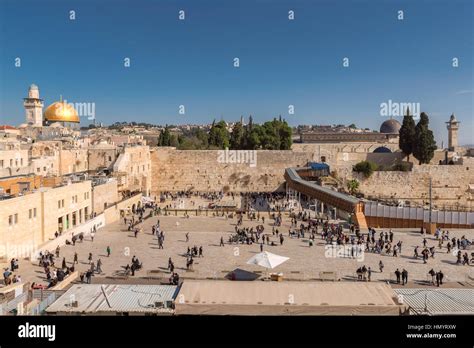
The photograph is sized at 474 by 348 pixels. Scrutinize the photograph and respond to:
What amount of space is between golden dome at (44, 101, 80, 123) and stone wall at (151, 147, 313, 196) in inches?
524

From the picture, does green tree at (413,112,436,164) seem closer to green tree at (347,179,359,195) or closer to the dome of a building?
green tree at (347,179,359,195)

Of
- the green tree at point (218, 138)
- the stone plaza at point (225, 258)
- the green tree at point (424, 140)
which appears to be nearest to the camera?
the stone plaza at point (225, 258)

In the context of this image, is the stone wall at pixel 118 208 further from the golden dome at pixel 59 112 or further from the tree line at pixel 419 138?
the tree line at pixel 419 138

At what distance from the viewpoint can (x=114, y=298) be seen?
714cm

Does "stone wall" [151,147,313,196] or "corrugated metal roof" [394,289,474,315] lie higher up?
"stone wall" [151,147,313,196]

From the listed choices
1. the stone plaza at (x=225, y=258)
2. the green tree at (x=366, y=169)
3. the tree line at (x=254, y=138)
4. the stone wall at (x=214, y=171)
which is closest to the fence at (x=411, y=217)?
the stone plaza at (x=225, y=258)

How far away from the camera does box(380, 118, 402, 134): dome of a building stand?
246ft

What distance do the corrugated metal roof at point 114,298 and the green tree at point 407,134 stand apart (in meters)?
32.4

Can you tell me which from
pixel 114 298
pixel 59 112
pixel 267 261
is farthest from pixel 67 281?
pixel 59 112

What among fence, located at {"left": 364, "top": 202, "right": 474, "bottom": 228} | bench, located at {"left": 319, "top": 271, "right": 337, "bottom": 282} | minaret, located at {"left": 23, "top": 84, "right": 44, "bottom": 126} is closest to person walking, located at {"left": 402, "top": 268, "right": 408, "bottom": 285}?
→ bench, located at {"left": 319, "top": 271, "right": 337, "bottom": 282}

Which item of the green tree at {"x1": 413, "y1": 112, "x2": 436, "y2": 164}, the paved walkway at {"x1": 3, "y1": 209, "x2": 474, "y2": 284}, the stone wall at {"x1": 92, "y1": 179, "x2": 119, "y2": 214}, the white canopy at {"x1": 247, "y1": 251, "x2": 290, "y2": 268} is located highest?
the green tree at {"x1": 413, "y1": 112, "x2": 436, "y2": 164}

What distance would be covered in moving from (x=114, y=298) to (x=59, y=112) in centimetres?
3903

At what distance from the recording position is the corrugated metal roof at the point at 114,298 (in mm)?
6719
